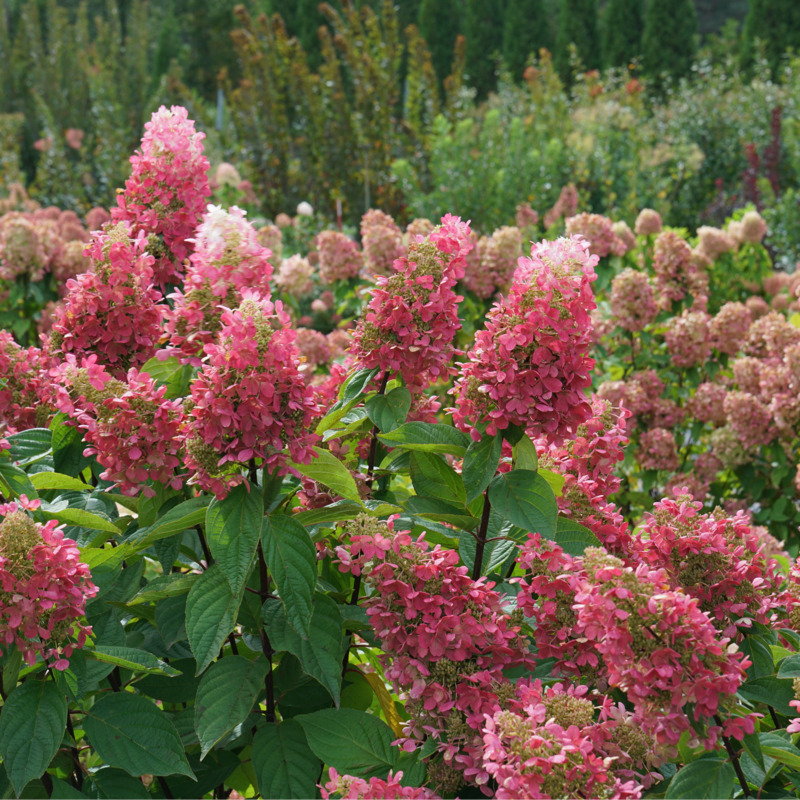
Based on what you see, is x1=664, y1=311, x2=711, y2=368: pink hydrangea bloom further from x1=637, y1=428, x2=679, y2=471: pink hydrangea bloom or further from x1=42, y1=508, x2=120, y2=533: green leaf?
x1=42, y1=508, x2=120, y2=533: green leaf

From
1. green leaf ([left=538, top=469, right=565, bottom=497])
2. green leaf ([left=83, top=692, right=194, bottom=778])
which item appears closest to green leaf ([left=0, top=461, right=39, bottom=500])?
green leaf ([left=83, top=692, right=194, bottom=778])

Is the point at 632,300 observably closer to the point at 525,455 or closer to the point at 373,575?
the point at 525,455

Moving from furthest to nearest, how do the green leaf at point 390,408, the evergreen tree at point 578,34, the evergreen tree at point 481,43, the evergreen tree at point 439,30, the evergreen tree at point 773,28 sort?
1. the evergreen tree at point 481,43
2. the evergreen tree at point 439,30
3. the evergreen tree at point 578,34
4. the evergreen tree at point 773,28
5. the green leaf at point 390,408

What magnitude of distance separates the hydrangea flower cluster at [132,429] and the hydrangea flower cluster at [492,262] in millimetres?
2242

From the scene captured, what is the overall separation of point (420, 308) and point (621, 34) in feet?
75.1

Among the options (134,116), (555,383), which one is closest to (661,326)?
(555,383)

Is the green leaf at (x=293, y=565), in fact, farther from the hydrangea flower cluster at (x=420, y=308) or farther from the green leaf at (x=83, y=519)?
the hydrangea flower cluster at (x=420, y=308)

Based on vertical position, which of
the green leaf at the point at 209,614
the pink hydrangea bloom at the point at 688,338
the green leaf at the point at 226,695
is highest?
the green leaf at the point at 209,614

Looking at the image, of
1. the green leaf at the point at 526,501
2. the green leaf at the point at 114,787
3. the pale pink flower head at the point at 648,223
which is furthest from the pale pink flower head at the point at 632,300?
the green leaf at the point at 114,787

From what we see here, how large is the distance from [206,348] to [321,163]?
994 centimetres

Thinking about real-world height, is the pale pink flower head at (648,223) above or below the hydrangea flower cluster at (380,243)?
below

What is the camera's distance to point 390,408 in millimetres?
1406

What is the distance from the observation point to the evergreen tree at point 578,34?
21.6 m

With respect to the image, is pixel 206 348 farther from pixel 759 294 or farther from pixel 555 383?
pixel 759 294
